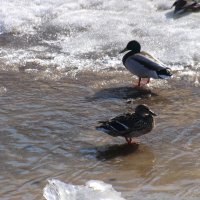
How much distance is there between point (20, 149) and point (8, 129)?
0.75 m

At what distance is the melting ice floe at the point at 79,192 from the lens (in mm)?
5660

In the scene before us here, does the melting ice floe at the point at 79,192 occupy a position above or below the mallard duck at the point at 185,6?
below

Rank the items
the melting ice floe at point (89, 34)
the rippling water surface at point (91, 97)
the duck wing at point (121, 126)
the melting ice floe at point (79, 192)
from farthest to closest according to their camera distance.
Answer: the melting ice floe at point (89, 34)
the duck wing at point (121, 126)
the rippling water surface at point (91, 97)
the melting ice floe at point (79, 192)

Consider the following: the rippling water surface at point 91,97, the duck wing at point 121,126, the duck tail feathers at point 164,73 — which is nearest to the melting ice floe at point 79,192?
the rippling water surface at point 91,97

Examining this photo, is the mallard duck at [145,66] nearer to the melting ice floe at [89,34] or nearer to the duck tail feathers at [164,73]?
the duck tail feathers at [164,73]

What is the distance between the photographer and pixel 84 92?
971 cm

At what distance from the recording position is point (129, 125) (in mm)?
7516

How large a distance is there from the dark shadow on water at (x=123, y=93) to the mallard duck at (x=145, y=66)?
28 centimetres

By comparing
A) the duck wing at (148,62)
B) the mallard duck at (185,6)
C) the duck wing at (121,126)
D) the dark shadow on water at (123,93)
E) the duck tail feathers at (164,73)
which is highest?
the mallard duck at (185,6)

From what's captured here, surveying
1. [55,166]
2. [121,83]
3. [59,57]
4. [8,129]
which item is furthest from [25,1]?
[55,166]

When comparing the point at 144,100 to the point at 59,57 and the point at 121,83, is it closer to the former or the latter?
the point at 121,83

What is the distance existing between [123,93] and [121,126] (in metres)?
2.37

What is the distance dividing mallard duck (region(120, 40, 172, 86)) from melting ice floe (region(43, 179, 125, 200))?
4.04 metres

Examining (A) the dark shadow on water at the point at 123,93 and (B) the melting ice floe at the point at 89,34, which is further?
(B) the melting ice floe at the point at 89,34
